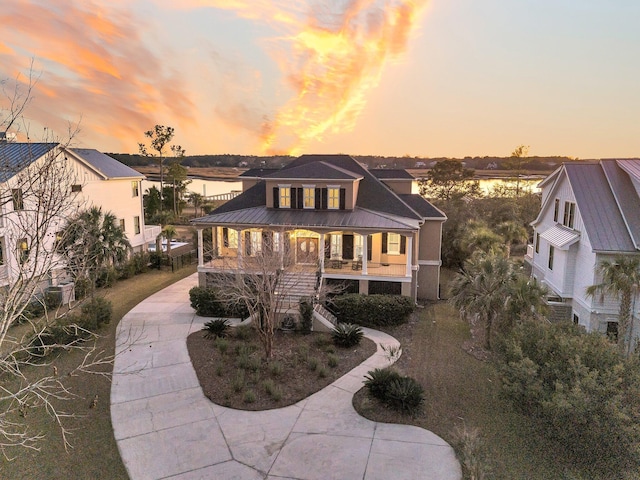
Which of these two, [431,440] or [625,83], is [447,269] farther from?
[431,440]

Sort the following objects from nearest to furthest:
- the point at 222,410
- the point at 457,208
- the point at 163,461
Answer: the point at 163,461 → the point at 222,410 → the point at 457,208

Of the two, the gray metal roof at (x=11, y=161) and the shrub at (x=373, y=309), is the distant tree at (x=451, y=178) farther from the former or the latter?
the gray metal roof at (x=11, y=161)

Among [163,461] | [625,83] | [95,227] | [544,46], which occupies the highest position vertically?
[544,46]

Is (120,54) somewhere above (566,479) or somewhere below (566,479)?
above

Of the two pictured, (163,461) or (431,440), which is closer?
(163,461)

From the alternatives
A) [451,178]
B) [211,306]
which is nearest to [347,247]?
[211,306]

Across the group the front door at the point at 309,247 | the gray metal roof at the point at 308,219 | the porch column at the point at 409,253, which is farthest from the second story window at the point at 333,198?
the porch column at the point at 409,253

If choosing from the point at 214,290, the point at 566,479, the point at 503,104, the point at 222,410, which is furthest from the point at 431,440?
the point at 503,104

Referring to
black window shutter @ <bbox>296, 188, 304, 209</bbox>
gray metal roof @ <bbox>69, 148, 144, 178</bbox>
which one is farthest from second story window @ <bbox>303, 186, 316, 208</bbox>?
gray metal roof @ <bbox>69, 148, 144, 178</bbox>
